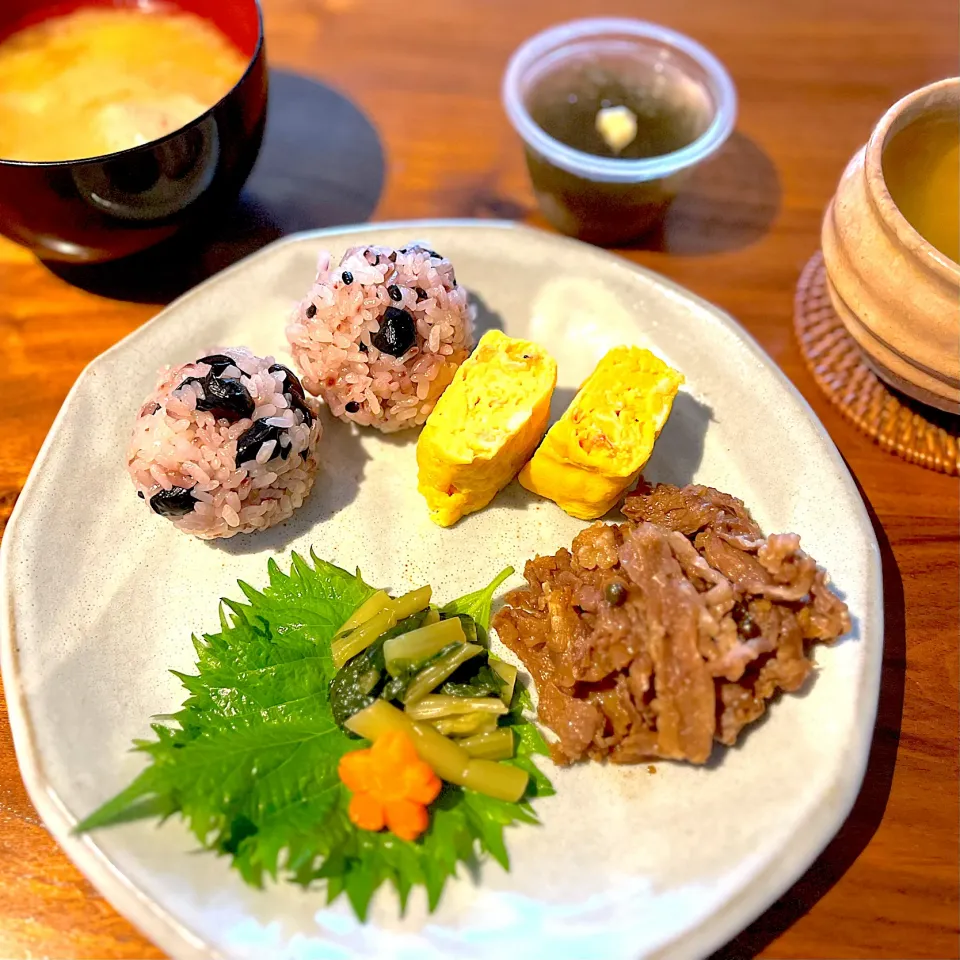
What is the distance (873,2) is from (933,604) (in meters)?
3.35

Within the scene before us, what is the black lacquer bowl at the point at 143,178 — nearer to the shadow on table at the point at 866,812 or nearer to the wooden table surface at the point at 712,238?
the wooden table surface at the point at 712,238

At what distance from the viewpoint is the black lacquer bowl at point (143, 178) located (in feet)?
7.71

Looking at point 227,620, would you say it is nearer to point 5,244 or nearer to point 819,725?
point 819,725

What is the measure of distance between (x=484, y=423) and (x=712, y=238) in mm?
1624

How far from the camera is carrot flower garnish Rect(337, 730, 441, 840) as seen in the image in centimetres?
189

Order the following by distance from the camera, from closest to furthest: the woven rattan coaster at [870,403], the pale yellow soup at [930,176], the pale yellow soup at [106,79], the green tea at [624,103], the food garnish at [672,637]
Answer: the food garnish at [672,637]
the pale yellow soup at [930,176]
the pale yellow soup at [106,79]
the woven rattan coaster at [870,403]
the green tea at [624,103]

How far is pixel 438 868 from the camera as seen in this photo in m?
1.88

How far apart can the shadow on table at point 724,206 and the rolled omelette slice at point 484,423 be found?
122 cm

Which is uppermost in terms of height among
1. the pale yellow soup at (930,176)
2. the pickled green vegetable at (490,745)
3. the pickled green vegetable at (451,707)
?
the pale yellow soup at (930,176)

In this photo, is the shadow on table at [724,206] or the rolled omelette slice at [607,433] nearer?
the rolled omelette slice at [607,433]

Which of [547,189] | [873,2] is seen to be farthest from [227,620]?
[873,2]

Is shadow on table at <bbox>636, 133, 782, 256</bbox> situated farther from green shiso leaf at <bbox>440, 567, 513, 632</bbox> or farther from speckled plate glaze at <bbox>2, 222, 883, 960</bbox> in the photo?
green shiso leaf at <bbox>440, 567, 513, 632</bbox>

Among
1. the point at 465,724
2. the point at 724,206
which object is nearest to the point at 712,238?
the point at 724,206

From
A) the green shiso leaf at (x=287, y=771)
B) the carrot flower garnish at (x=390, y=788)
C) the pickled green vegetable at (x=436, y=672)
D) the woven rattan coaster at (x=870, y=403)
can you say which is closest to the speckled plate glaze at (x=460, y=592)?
the green shiso leaf at (x=287, y=771)
